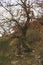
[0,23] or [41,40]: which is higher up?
[0,23]

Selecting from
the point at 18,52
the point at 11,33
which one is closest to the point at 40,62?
the point at 18,52

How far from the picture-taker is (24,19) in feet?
64.4

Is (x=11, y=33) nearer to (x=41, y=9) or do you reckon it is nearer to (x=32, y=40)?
(x=32, y=40)

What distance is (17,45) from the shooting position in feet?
72.3

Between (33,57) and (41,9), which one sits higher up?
(41,9)

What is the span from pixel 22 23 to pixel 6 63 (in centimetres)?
317

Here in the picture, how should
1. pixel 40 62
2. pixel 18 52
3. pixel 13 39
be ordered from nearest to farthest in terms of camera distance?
pixel 40 62, pixel 18 52, pixel 13 39

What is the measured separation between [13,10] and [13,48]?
4.02 metres

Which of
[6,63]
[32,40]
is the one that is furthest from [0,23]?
[32,40]

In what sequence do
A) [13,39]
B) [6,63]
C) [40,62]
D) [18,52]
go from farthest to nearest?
[13,39], [18,52], [6,63], [40,62]

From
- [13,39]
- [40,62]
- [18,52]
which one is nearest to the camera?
[40,62]

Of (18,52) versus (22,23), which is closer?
(22,23)

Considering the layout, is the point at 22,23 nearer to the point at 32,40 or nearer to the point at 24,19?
the point at 24,19

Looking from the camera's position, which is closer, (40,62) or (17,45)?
(40,62)
